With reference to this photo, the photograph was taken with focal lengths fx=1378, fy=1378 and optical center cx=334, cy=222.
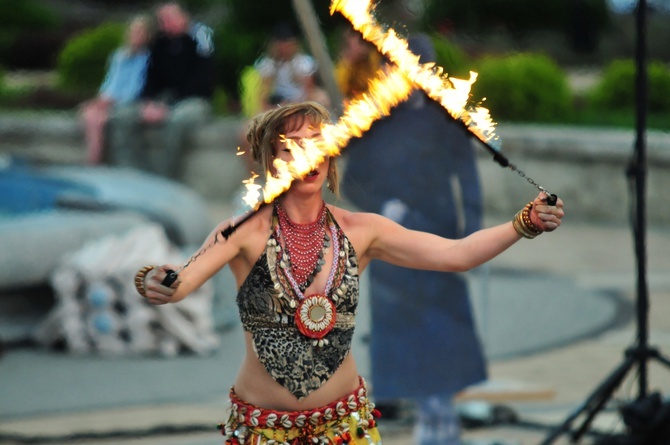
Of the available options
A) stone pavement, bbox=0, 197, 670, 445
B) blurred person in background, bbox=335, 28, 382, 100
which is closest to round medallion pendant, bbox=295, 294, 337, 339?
blurred person in background, bbox=335, 28, 382, 100

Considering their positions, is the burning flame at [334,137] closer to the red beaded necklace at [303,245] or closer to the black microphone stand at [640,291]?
the red beaded necklace at [303,245]

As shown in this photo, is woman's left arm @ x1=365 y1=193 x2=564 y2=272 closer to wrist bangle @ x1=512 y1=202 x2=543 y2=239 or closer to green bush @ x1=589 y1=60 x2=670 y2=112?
wrist bangle @ x1=512 y1=202 x2=543 y2=239

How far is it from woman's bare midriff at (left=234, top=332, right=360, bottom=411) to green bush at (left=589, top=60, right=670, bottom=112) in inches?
456

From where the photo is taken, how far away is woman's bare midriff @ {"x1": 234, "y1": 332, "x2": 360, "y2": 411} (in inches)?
148

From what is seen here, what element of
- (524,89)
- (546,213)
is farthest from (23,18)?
(546,213)

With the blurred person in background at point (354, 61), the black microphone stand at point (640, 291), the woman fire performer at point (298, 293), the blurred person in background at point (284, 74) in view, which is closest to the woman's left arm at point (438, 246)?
the woman fire performer at point (298, 293)

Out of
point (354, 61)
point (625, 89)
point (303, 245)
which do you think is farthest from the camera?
point (625, 89)

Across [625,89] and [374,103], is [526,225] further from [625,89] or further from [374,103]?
[625,89]

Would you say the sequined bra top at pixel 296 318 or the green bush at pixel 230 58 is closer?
the sequined bra top at pixel 296 318

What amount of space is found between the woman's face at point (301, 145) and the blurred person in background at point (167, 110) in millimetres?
10299

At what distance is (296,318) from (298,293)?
0.22 ft

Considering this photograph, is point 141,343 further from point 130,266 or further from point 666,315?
point 666,315

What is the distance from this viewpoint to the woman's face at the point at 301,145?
3639 millimetres

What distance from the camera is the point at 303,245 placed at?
3756 millimetres
